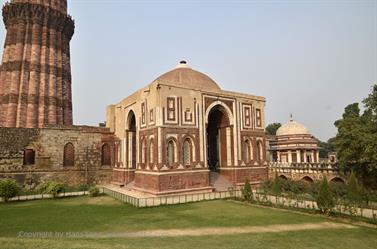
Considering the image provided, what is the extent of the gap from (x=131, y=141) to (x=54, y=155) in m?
6.70

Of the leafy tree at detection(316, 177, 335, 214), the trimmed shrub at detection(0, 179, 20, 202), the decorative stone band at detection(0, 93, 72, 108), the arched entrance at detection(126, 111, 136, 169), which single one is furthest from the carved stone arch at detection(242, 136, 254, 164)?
the decorative stone band at detection(0, 93, 72, 108)

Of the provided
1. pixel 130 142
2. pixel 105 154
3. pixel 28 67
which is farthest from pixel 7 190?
pixel 28 67

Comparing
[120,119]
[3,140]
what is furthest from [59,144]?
[120,119]

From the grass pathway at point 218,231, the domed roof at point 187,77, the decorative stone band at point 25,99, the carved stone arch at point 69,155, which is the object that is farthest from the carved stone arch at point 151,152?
the decorative stone band at point 25,99

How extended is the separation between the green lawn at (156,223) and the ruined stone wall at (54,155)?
6.39 m

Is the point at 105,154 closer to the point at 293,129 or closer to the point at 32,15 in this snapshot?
the point at 32,15

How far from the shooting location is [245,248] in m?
7.41

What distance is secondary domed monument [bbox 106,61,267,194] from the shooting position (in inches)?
666

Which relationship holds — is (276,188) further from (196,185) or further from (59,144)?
(59,144)

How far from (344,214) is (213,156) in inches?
498

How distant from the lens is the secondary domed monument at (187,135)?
16.9 metres

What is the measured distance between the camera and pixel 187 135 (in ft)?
58.7

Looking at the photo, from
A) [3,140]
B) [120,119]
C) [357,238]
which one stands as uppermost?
[120,119]

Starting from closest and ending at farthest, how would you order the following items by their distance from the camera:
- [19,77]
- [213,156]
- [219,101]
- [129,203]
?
[129,203], [219,101], [213,156], [19,77]
